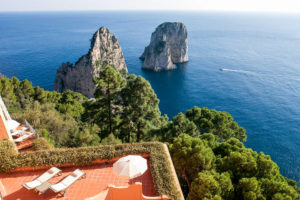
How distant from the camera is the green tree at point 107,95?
61.6ft

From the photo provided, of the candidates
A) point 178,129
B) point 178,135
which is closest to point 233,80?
point 178,129

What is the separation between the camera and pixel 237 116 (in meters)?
49.0

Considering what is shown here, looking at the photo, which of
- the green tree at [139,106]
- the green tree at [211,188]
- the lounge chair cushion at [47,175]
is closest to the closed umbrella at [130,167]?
the lounge chair cushion at [47,175]

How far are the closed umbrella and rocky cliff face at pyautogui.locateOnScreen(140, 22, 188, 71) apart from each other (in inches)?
3009

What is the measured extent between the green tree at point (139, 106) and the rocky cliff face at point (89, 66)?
3928 centimetres

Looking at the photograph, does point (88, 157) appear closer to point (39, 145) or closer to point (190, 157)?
point (39, 145)

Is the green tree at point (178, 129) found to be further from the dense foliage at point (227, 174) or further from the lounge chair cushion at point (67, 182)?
the lounge chair cushion at point (67, 182)

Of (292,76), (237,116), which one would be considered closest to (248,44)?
(292,76)

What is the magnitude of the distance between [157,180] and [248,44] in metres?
126

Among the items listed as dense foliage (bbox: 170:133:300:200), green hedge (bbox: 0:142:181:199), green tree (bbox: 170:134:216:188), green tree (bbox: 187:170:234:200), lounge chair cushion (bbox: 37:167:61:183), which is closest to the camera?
lounge chair cushion (bbox: 37:167:61:183)

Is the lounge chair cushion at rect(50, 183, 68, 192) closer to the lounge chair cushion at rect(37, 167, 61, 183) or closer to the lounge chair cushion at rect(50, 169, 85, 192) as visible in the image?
the lounge chair cushion at rect(50, 169, 85, 192)

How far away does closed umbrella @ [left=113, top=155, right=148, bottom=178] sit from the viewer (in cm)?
885

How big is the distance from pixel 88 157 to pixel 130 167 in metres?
2.46

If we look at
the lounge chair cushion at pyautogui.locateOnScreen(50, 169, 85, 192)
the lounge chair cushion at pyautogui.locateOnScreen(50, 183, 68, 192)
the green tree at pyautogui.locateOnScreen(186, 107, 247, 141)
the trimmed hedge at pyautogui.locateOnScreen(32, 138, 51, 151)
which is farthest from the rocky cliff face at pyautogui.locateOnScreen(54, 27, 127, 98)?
the lounge chair cushion at pyautogui.locateOnScreen(50, 183, 68, 192)
